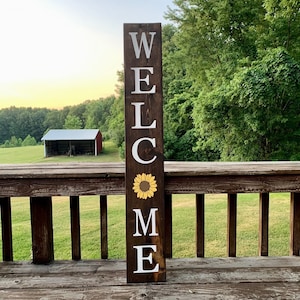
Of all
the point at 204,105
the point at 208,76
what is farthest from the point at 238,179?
the point at 208,76

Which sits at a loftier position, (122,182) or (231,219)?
(122,182)

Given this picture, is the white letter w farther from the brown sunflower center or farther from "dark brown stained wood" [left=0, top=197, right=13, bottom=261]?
"dark brown stained wood" [left=0, top=197, right=13, bottom=261]

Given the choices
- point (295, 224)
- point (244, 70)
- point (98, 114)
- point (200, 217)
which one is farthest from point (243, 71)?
point (200, 217)

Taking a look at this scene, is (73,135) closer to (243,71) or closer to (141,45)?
(141,45)

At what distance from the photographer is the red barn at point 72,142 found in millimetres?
3695

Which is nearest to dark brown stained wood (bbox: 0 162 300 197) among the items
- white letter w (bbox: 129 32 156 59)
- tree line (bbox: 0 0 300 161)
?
white letter w (bbox: 129 32 156 59)

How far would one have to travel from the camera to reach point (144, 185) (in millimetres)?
1447

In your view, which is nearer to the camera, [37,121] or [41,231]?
[41,231]

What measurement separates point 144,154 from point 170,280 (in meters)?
0.57

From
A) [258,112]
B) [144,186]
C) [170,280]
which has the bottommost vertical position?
[170,280]

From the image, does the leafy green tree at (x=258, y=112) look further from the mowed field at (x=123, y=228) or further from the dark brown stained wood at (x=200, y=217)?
the dark brown stained wood at (x=200, y=217)

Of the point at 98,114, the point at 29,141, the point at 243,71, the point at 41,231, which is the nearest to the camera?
the point at 41,231

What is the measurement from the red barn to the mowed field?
0.50 feet

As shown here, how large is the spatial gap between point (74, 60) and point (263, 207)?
16.2ft
